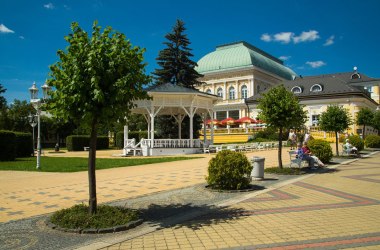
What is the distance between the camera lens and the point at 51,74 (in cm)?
611

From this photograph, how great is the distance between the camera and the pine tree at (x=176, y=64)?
3494cm

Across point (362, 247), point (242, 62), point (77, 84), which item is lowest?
point (362, 247)

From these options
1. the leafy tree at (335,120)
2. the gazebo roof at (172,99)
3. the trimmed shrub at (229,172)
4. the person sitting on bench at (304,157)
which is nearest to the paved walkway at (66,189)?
the trimmed shrub at (229,172)

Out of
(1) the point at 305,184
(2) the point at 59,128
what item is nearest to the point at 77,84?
(1) the point at 305,184

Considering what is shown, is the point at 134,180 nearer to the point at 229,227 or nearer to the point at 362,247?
the point at 229,227

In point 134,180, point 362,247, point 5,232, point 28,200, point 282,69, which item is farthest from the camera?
point 282,69

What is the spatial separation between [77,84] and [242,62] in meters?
62.7

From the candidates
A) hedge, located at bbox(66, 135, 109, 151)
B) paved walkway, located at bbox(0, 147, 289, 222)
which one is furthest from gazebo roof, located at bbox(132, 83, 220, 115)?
hedge, located at bbox(66, 135, 109, 151)

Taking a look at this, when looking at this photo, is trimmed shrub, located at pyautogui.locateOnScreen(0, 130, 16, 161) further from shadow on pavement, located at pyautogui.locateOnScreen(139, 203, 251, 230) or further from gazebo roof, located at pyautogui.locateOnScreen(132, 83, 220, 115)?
shadow on pavement, located at pyautogui.locateOnScreen(139, 203, 251, 230)

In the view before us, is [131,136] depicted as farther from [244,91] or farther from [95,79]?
[95,79]

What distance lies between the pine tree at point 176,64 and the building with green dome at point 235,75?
87.6ft

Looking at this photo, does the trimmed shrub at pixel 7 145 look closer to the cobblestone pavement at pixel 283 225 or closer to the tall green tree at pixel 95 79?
the tall green tree at pixel 95 79

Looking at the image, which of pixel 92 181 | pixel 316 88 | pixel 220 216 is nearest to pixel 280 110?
pixel 220 216

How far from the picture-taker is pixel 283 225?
5859 mm
